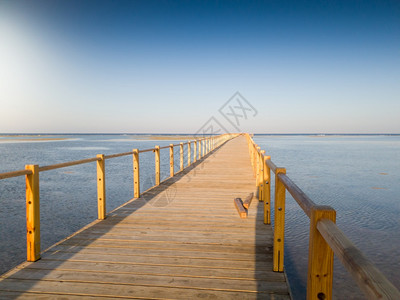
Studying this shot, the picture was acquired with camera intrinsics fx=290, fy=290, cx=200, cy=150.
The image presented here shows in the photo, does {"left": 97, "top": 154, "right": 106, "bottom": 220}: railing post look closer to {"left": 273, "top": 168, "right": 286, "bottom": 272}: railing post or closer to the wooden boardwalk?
the wooden boardwalk

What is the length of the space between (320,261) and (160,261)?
2042 millimetres

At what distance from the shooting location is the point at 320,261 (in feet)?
4.75

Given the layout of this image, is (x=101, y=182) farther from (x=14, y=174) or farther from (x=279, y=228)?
(x=279, y=228)

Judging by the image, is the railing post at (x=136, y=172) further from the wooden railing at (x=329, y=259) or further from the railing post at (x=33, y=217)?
the wooden railing at (x=329, y=259)

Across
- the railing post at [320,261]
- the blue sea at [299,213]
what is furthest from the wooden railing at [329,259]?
the blue sea at [299,213]

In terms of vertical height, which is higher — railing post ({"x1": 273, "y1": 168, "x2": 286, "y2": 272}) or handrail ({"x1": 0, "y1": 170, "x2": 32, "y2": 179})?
handrail ({"x1": 0, "y1": 170, "x2": 32, "y2": 179})

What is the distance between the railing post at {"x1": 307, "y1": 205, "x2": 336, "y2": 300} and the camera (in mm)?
1434

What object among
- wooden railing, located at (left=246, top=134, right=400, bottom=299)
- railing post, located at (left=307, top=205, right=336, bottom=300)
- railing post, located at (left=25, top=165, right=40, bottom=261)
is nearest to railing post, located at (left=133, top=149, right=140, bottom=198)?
railing post, located at (left=25, top=165, right=40, bottom=261)

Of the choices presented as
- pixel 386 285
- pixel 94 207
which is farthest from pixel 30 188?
pixel 94 207

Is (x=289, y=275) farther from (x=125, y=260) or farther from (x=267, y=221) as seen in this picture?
(x=125, y=260)

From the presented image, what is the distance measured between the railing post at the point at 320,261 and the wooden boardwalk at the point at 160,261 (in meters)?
1.08

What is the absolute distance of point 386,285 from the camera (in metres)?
0.84

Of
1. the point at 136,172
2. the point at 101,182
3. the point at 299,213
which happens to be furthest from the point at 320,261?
the point at 299,213

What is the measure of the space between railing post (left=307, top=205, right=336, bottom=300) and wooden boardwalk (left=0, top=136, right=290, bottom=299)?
1.08 meters
